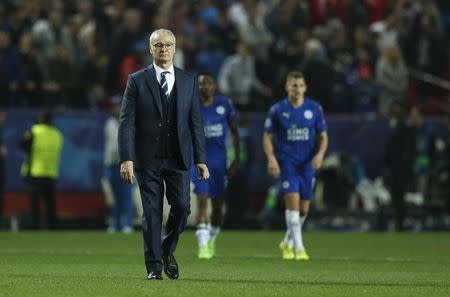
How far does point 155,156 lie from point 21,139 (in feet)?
51.7

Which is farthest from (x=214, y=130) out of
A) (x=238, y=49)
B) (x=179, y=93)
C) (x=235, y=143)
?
(x=238, y=49)

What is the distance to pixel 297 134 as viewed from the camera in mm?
19141

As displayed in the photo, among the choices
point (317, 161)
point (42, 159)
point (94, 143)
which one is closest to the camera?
point (317, 161)

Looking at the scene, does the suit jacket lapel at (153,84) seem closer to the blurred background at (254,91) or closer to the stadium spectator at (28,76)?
the blurred background at (254,91)

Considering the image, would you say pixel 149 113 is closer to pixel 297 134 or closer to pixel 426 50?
pixel 297 134

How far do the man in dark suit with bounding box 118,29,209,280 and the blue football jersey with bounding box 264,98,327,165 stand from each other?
16.9 feet

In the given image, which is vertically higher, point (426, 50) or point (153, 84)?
point (426, 50)

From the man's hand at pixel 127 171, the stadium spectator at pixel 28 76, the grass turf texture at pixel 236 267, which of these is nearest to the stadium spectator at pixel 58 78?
the stadium spectator at pixel 28 76

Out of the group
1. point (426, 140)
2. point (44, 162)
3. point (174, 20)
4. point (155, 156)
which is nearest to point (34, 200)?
point (44, 162)

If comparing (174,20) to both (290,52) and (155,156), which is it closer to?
(290,52)

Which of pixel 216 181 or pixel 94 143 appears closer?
pixel 216 181

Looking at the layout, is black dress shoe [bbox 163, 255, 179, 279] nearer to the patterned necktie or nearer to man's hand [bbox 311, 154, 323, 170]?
the patterned necktie

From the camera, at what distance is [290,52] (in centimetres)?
2909

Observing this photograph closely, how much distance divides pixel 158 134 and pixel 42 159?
14.7m
